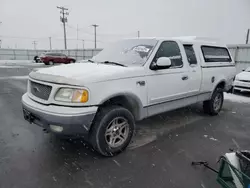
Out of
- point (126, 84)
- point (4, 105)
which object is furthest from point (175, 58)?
point (4, 105)

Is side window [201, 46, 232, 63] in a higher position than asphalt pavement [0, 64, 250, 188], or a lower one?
higher

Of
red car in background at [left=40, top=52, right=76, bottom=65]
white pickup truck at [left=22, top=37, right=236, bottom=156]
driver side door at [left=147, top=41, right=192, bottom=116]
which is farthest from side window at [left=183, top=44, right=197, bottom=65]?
red car in background at [left=40, top=52, right=76, bottom=65]

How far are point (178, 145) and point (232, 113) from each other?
3.02 m

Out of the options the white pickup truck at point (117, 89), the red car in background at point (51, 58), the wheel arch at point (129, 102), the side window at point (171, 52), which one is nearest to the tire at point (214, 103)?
the white pickup truck at point (117, 89)

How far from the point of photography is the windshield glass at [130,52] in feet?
11.7

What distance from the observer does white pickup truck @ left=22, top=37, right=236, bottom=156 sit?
2660 mm

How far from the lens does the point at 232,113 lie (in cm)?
568

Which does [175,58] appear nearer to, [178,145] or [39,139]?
[178,145]

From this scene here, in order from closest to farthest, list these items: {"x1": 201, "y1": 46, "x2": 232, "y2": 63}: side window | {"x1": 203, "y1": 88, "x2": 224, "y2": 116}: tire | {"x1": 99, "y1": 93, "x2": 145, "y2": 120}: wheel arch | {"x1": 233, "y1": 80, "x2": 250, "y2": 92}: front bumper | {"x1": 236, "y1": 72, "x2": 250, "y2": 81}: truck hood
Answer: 1. {"x1": 99, "y1": 93, "x2": 145, "y2": 120}: wheel arch
2. {"x1": 201, "y1": 46, "x2": 232, "y2": 63}: side window
3. {"x1": 203, "y1": 88, "x2": 224, "y2": 116}: tire
4. {"x1": 233, "y1": 80, "x2": 250, "y2": 92}: front bumper
5. {"x1": 236, "y1": 72, "x2": 250, "y2": 81}: truck hood

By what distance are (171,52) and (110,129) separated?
2.00m

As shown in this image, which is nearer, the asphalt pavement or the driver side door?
the asphalt pavement

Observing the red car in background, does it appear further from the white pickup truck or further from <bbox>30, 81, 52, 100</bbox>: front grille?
<bbox>30, 81, 52, 100</bbox>: front grille

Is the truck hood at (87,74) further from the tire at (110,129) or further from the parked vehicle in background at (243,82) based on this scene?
the parked vehicle in background at (243,82)

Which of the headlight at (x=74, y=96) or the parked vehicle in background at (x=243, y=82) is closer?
the headlight at (x=74, y=96)
